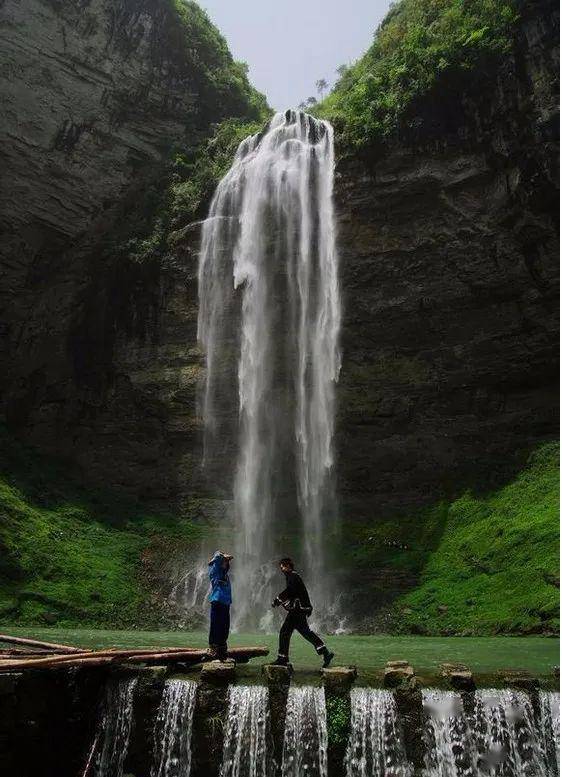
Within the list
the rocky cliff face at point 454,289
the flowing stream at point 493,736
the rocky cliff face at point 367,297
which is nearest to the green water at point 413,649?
the flowing stream at point 493,736

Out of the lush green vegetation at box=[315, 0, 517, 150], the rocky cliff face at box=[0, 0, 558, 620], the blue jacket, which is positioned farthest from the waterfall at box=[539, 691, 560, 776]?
the lush green vegetation at box=[315, 0, 517, 150]

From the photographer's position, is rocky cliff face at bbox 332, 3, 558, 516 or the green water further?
rocky cliff face at bbox 332, 3, 558, 516

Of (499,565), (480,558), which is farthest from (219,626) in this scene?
(480,558)

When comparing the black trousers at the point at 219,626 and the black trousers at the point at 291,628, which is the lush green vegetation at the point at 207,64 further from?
the black trousers at the point at 291,628

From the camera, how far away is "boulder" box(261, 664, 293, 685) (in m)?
6.38

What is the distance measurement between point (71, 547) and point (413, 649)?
11.2 meters

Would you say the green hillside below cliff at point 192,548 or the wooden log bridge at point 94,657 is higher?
the green hillside below cliff at point 192,548

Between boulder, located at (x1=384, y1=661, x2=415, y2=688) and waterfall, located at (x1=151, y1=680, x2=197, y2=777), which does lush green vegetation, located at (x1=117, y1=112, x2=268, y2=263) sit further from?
boulder, located at (x1=384, y1=661, x2=415, y2=688)

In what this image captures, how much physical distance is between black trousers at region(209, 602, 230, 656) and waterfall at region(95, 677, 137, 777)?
101cm

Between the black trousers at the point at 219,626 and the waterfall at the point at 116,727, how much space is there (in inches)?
39.6

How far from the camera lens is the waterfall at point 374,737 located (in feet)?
20.1

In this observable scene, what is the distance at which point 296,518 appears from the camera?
1969 cm

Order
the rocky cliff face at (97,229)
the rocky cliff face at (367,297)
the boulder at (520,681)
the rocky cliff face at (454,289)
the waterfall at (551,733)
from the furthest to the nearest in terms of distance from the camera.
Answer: the rocky cliff face at (97,229) < the rocky cliff face at (367,297) < the rocky cliff face at (454,289) < the boulder at (520,681) < the waterfall at (551,733)

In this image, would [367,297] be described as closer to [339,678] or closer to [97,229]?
[97,229]
